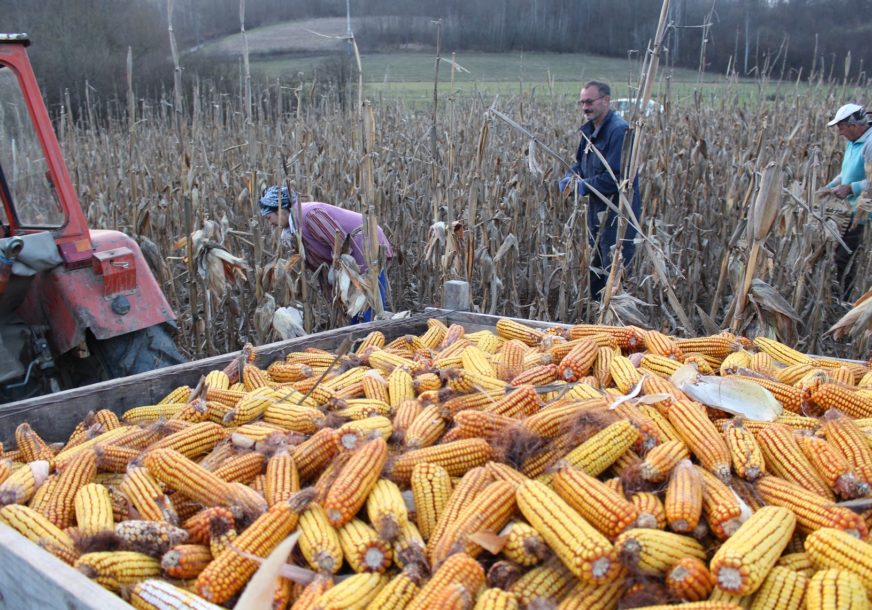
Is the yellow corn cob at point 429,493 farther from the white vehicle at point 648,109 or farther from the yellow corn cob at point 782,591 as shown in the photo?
the white vehicle at point 648,109

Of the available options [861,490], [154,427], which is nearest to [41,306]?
[154,427]

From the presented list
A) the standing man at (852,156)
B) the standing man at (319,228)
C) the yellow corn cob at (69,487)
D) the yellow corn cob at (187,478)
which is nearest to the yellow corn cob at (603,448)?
the yellow corn cob at (187,478)

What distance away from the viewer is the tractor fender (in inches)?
139

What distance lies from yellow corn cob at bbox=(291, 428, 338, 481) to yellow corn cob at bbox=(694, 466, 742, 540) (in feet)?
3.55

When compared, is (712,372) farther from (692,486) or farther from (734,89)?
(734,89)

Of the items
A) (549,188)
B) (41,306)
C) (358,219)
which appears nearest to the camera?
(41,306)

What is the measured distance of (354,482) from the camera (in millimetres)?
1943

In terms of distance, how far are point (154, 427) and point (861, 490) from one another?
2281 mm

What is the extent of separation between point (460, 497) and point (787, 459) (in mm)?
956

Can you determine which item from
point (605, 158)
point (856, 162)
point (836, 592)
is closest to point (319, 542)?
point (836, 592)

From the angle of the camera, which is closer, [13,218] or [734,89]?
[13,218]

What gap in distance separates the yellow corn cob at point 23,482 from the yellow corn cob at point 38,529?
9 centimetres

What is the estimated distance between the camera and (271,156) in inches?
348

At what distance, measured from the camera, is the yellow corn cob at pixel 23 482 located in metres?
2.18
